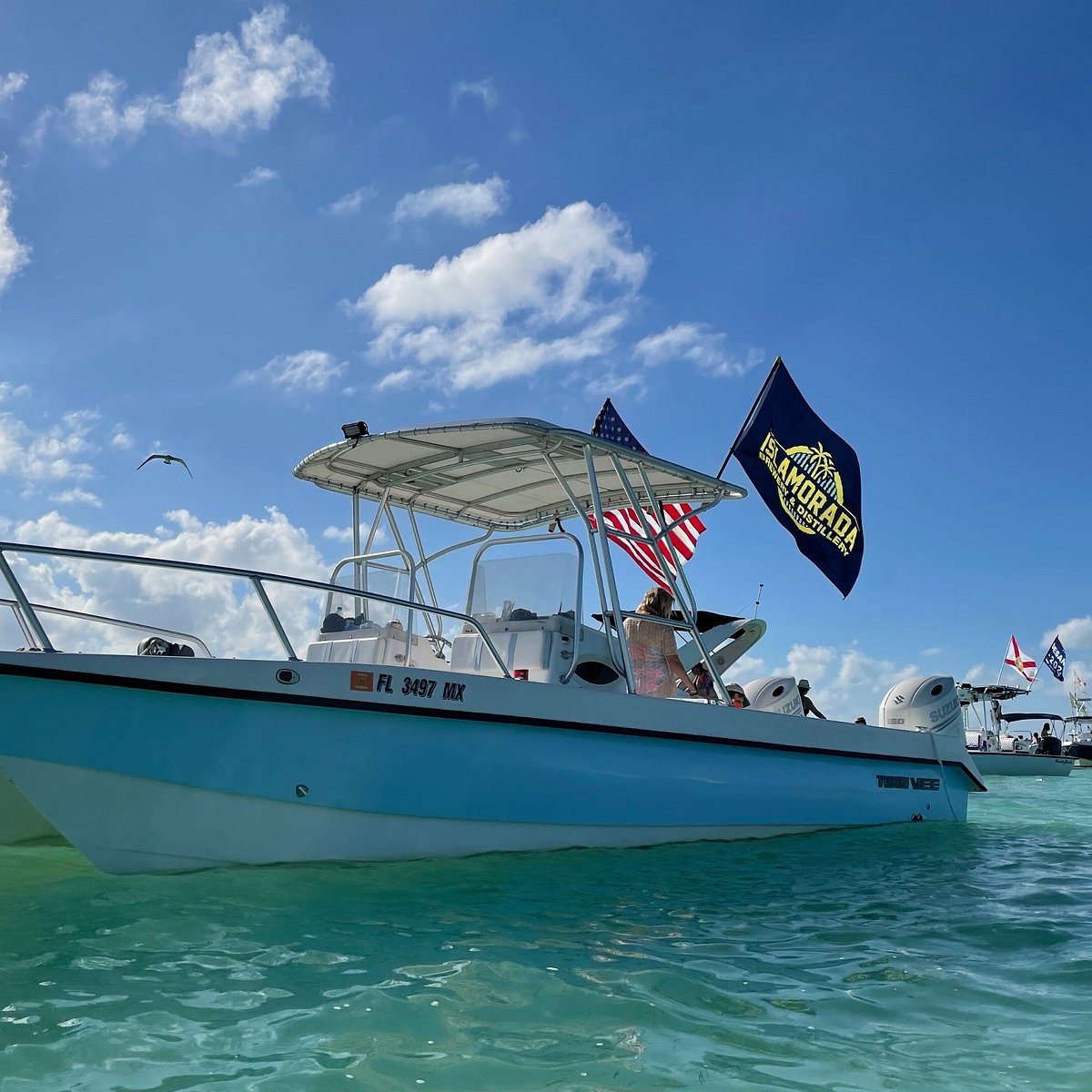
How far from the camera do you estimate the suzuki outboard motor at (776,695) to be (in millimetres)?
10438

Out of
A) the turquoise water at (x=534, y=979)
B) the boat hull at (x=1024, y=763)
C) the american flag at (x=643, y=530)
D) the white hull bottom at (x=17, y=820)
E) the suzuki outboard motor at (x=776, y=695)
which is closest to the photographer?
the turquoise water at (x=534, y=979)

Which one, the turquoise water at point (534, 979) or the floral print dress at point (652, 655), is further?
the floral print dress at point (652, 655)

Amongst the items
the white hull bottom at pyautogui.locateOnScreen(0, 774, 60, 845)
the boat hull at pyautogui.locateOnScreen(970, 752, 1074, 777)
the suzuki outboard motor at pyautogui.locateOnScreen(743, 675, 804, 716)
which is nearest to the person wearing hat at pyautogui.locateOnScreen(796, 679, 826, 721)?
the suzuki outboard motor at pyautogui.locateOnScreen(743, 675, 804, 716)

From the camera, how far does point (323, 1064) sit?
3.11m

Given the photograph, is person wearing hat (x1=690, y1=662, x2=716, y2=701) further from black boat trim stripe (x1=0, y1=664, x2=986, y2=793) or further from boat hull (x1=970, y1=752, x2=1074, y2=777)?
boat hull (x1=970, y1=752, x2=1074, y2=777)

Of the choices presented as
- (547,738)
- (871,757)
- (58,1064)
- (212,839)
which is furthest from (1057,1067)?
(871,757)

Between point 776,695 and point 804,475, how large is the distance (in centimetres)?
248

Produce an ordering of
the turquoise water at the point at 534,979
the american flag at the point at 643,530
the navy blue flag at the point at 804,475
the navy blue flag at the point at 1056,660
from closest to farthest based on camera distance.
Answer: the turquoise water at the point at 534,979
the american flag at the point at 643,530
the navy blue flag at the point at 804,475
the navy blue flag at the point at 1056,660

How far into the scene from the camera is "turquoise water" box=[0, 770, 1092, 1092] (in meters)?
3.16

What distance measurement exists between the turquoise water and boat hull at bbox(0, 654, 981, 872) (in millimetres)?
271

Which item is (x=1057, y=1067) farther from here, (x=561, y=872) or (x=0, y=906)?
(x=0, y=906)

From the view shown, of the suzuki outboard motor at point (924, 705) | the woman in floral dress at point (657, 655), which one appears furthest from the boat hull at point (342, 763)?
the suzuki outboard motor at point (924, 705)

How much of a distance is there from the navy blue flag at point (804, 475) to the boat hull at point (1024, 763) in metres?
28.1

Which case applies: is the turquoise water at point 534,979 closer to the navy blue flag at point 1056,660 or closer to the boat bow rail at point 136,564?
the boat bow rail at point 136,564
